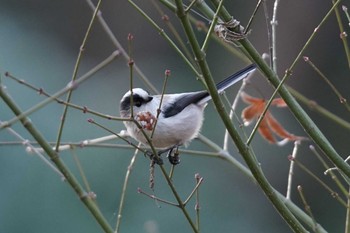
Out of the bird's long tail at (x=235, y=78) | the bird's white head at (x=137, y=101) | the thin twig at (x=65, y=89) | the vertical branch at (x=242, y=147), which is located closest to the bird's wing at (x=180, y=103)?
the bird's white head at (x=137, y=101)

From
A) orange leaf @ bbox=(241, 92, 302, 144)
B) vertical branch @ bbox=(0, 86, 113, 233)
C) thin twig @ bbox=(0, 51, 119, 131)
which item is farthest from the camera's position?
orange leaf @ bbox=(241, 92, 302, 144)

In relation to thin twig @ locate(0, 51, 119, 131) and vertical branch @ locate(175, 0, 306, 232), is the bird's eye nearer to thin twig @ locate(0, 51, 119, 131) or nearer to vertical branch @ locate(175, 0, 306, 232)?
vertical branch @ locate(175, 0, 306, 232)

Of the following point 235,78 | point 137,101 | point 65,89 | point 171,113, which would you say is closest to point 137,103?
point 137,101

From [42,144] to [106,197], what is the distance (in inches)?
89.5

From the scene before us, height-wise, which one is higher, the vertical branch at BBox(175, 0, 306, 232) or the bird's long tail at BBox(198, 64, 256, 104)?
the bird's long tail at BBox(198, 64, 256, 104)

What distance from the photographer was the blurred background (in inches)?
146

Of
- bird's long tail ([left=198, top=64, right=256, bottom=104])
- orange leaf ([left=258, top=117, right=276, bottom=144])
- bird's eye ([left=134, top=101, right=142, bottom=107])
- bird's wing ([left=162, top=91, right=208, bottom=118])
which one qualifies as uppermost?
bird's eye ([left=134, top=101, right=142, bottom=107])

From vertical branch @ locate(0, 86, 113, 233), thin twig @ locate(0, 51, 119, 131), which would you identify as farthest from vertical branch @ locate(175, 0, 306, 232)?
vertical branch @ locate(0, 86, 113, 233)

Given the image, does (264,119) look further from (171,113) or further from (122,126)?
(122,126)

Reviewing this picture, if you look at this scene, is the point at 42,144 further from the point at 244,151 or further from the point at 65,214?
the point at 65,214

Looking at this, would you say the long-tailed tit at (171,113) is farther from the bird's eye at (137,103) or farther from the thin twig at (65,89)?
the thin twig at (65,89)

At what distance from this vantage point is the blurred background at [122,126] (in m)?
3.70

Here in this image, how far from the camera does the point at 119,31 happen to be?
5.77 metres

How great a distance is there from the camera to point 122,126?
392 centimetres
